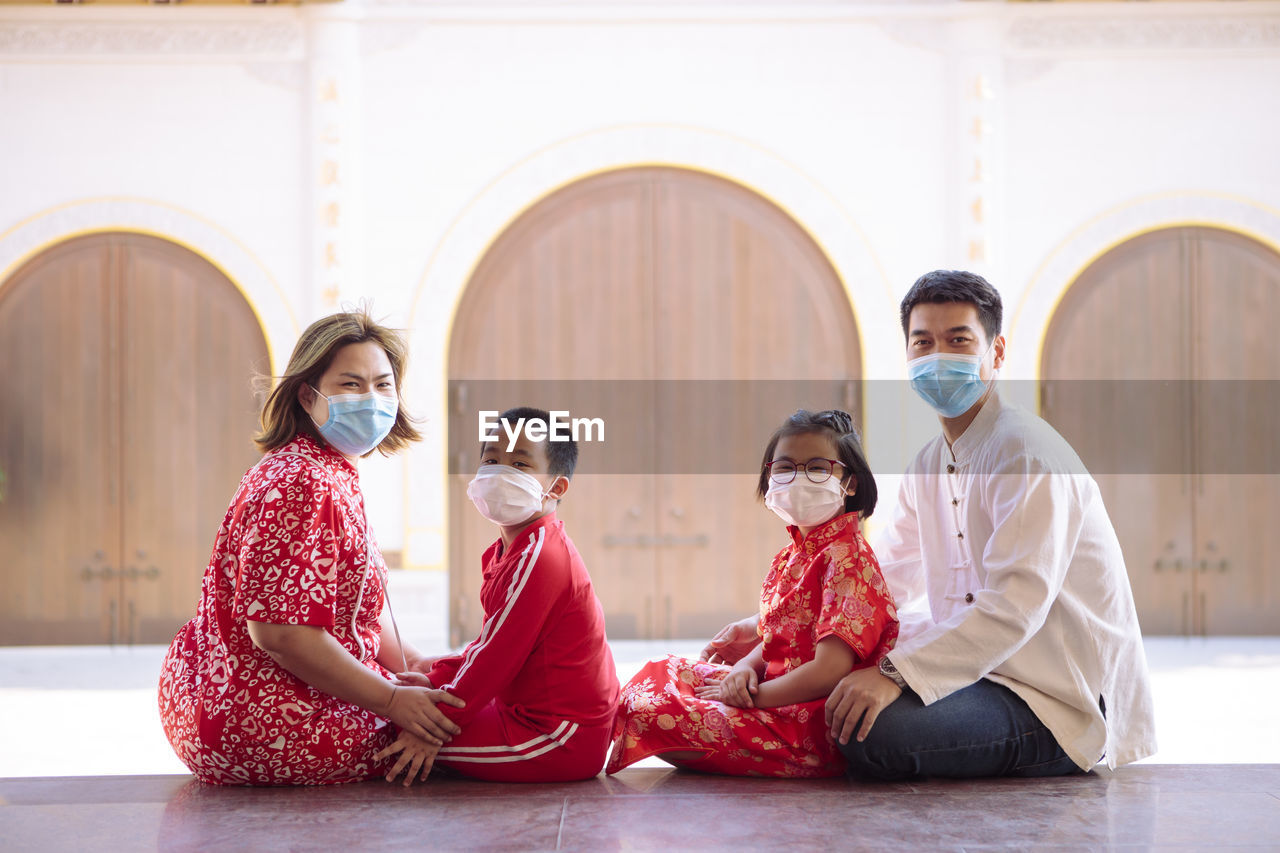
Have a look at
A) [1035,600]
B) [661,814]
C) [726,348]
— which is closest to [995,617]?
[1035,600]

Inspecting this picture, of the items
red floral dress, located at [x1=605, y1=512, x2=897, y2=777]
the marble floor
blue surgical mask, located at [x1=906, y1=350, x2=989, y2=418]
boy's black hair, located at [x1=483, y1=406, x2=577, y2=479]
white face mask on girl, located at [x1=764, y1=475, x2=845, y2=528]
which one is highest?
blue surgical mask, located at [x1=906, y1=350, x2=989, y2=418]

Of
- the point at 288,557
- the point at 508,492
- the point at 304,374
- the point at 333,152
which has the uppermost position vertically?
the point at 333,152

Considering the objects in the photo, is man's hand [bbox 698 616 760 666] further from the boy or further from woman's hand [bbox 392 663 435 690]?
woman's hand [bbox 392 663 435 690]

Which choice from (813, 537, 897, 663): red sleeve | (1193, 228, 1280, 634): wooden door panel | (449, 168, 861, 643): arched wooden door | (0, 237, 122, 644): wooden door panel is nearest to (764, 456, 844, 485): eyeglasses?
(813, 537, 897, 663): red sleeve

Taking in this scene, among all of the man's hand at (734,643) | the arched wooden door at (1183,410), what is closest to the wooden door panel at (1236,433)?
the arched wooden door at (1183,410)

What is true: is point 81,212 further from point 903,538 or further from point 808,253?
point 903,538

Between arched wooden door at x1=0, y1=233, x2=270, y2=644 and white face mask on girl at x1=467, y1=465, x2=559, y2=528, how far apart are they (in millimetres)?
3656

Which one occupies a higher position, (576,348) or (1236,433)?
(576,348)

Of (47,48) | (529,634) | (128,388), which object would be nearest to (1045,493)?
(529,634)

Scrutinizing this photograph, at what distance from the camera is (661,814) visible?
200 cm

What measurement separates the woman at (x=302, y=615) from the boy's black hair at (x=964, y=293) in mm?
1162

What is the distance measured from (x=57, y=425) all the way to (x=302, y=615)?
4.18 metres

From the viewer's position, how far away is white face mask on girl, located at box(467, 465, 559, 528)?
2189 mm

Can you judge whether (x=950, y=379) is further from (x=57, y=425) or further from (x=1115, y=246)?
(x=57, y=425)
